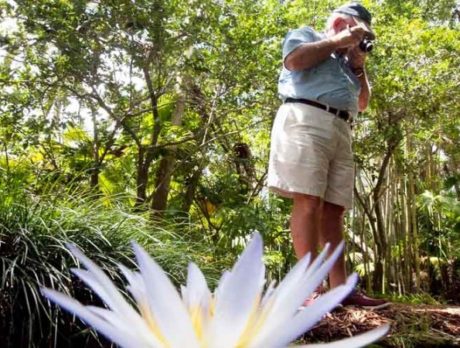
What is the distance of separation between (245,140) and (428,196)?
2.18 metres

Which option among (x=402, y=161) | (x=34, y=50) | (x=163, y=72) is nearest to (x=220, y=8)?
(x=163, y=72)

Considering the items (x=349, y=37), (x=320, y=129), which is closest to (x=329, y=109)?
(x=320, y=129)

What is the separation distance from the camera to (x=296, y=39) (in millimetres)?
2664

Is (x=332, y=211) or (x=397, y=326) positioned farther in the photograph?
(x=332, y=211)

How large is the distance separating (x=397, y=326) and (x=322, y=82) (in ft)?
3.37

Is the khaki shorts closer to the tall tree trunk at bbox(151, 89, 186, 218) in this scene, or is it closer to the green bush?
the green bush

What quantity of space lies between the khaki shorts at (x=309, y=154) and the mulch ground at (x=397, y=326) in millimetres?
491

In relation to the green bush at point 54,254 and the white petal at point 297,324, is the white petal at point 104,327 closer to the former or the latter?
the white petal at point 297,324

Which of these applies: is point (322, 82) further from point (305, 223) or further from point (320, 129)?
point (305, 223)

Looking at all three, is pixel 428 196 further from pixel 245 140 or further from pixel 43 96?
pixel 43 96

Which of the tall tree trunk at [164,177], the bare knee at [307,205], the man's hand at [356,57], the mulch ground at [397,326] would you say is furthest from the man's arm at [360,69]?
the tall tree trunk at [164,177]

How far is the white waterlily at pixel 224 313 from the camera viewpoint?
0.91ft

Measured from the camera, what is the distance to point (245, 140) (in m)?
6.90

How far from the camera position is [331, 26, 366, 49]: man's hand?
253 cm
